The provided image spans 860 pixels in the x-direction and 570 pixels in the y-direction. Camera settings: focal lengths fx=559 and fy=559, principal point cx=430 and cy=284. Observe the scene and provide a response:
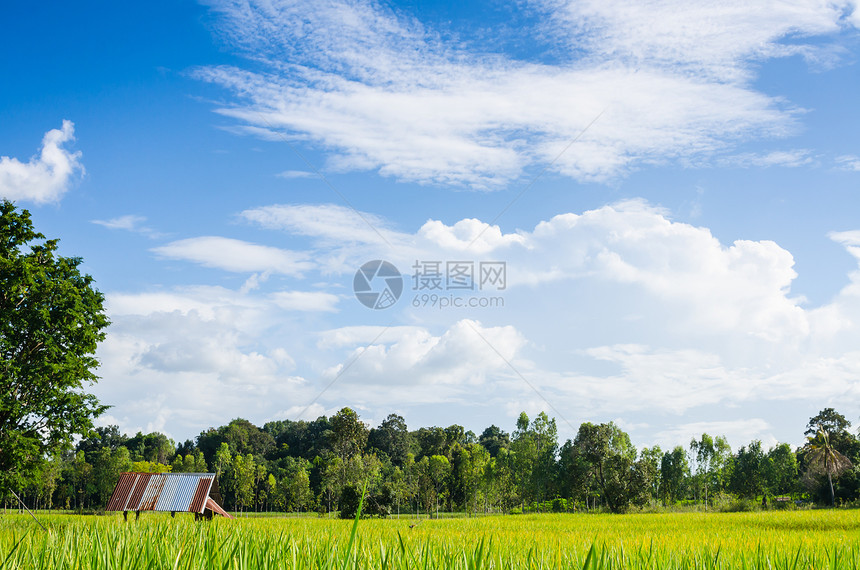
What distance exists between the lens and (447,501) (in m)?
59.9

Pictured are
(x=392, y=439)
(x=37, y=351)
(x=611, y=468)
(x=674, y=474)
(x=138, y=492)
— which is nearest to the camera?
(x=37, y=351)

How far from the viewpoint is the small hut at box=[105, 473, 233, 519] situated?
86.8 ft

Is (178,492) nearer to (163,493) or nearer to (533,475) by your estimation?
(163,493)

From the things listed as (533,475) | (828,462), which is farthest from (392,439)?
(828,462)

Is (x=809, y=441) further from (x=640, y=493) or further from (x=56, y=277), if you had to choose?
(x=56, y=277)

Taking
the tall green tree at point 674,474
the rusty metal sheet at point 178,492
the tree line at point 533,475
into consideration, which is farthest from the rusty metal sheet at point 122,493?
the tall green tree at point 674,474

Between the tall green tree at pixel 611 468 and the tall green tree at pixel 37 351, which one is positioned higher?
the tall green tree at pixel 37 351

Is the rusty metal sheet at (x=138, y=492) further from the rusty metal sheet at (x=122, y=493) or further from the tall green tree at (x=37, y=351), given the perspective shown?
the tall green tree at (x=37, y=351)

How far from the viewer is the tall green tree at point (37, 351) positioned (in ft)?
72.9

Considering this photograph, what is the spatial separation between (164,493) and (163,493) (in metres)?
0.09

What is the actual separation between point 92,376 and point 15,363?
2.81 metres

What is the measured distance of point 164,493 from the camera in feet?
90.3

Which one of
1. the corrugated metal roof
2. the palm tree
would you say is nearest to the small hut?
the corrugated metal roof

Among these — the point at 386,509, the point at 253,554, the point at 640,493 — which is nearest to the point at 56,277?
the point at 386,509
